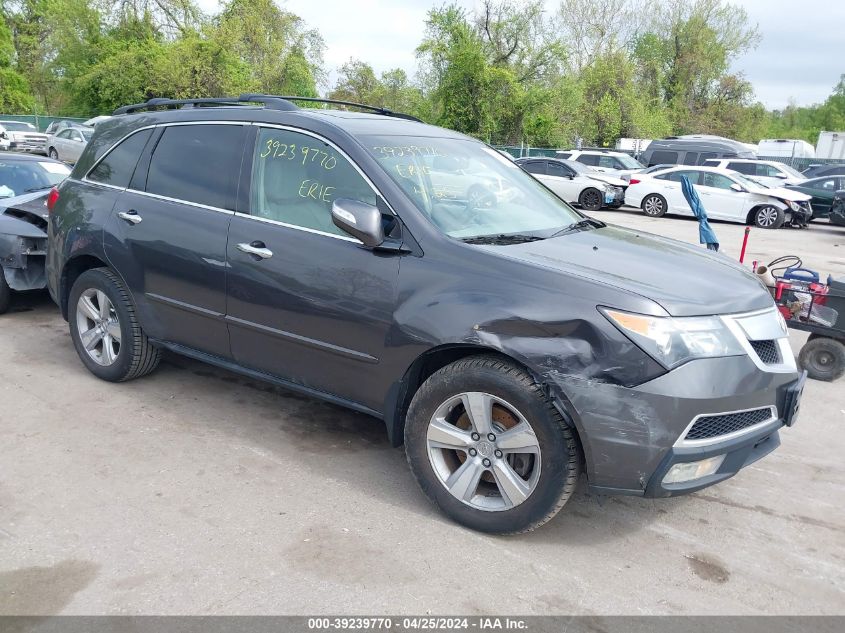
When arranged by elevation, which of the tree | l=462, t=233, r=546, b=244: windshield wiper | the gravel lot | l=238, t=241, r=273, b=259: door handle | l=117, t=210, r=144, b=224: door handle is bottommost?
the gravel lot

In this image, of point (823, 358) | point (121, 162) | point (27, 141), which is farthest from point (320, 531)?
point (27, 141)

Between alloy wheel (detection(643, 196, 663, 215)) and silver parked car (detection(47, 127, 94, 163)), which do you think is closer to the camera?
alloy wheel (detection(643, 196, 663, 215))

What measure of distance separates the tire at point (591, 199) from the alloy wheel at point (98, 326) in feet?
56.8

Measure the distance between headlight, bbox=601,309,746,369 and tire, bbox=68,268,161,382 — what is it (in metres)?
3.19

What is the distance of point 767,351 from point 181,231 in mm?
3201

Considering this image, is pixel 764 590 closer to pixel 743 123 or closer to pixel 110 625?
pixel 110 625

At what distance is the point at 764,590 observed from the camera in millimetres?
2943

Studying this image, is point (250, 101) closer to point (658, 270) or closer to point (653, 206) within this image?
point (658, 270)

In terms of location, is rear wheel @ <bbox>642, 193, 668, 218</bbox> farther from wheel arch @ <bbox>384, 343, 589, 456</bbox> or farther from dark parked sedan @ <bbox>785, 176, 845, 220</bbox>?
wheel arch @ <bbox>384, 343, 589, 456</bbox>

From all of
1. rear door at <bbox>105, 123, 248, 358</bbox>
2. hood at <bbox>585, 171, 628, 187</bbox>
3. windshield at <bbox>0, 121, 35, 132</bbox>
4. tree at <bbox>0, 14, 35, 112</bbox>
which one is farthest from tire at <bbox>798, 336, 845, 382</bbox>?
tree at <bbox>0, 14, 35, 112</bbox>

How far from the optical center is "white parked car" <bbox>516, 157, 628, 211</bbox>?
20.2m

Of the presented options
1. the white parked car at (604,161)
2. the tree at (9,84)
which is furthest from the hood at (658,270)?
the tree at (9,84)

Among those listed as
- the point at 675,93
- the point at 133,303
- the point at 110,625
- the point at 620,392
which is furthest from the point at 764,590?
the point at 675,93

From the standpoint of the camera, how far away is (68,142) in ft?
87.2
